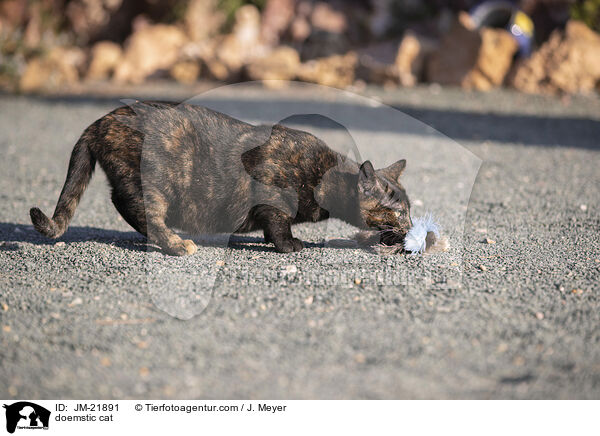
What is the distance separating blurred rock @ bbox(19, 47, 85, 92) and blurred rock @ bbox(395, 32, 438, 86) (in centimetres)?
624

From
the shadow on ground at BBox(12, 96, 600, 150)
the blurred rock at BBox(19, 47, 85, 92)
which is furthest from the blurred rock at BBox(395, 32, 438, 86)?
the blurred rock at BBox(19, 47, 85, 92)

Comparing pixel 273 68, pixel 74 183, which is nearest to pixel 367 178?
pixel 74 183

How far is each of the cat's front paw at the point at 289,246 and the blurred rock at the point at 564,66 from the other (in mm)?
8103

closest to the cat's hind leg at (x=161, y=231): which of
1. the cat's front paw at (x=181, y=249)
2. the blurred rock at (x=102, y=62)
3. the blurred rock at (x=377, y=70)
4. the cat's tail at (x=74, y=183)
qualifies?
the cat's front paw at (x=181, y=249)

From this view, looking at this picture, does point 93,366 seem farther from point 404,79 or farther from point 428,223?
point 404,79

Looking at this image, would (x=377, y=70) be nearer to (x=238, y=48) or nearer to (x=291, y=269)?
(x=238, y=48)

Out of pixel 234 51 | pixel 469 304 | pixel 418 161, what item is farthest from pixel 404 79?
pixel 469 304

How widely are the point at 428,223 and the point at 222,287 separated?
154 centimetres

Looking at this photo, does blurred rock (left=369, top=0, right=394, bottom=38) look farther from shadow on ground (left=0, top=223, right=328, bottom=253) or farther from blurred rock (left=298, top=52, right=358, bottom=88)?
shadow on ground (left=0, top=223, right=328, bottom=253)

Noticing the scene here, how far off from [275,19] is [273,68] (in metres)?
3.57

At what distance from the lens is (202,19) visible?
14000 millimetres

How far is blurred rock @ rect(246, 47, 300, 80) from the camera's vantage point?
11383 mm

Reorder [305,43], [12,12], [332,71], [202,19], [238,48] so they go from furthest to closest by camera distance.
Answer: [202,19] < [305,43] < [12,12] < [238,48] < [332,71]

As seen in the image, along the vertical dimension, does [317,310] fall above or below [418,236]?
below
